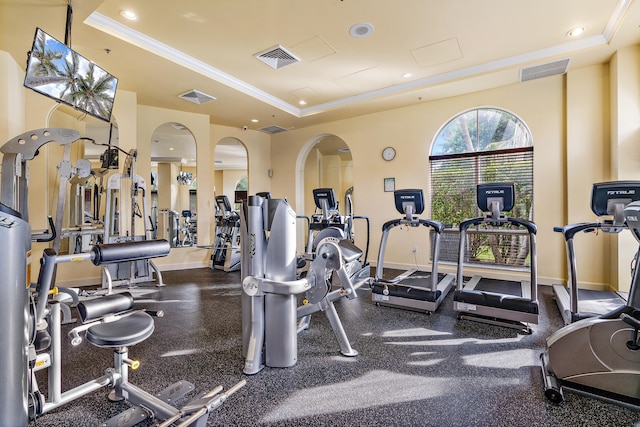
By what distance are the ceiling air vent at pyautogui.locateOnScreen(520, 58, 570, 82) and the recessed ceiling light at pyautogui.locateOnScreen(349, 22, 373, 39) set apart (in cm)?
242

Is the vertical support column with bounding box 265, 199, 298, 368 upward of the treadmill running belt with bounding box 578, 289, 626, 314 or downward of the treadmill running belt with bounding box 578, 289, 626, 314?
upward

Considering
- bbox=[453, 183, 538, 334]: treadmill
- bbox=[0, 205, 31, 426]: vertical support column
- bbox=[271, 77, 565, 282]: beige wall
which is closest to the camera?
bbox=[0, 205, 31, 426]: vertical support column

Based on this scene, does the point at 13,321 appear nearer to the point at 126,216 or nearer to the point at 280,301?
the point at 280,301

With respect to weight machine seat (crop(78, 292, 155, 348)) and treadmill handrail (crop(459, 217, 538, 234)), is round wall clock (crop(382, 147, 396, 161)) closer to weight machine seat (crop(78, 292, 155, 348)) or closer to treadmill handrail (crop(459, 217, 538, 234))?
treadmill handrail (crop(459, 217, 538, 234))

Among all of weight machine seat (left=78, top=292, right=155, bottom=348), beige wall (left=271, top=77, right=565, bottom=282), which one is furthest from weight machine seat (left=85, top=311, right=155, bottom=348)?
beige wall (left=271, top=77, right=565, bottom=282)

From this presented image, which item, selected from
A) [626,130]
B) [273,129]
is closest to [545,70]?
[626,130]

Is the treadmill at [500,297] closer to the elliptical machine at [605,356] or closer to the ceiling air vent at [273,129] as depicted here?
the elliptical machine at [605,356]

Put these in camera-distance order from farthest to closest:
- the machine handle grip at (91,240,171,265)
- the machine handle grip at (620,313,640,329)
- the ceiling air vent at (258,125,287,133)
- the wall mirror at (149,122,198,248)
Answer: the ceiling air vent at (258,125,287,133)
the wall mirror at (149,122,198,248)
the machine handle grip at (620,313,640,329)
the machine handle grip at (91,240,171,265)

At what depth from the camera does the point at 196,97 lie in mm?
5180

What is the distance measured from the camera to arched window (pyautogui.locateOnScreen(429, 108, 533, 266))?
483 centimetres

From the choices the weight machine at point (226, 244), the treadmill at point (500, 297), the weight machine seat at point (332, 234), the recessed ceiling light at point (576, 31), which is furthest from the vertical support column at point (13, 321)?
the recessed ceiling light at point (576, 31)

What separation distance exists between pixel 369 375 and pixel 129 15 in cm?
419

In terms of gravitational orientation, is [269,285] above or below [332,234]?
below

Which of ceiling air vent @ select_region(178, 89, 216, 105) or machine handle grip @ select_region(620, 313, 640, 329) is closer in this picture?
machine handle grip @ select_region(620, 313, 640, 329)
